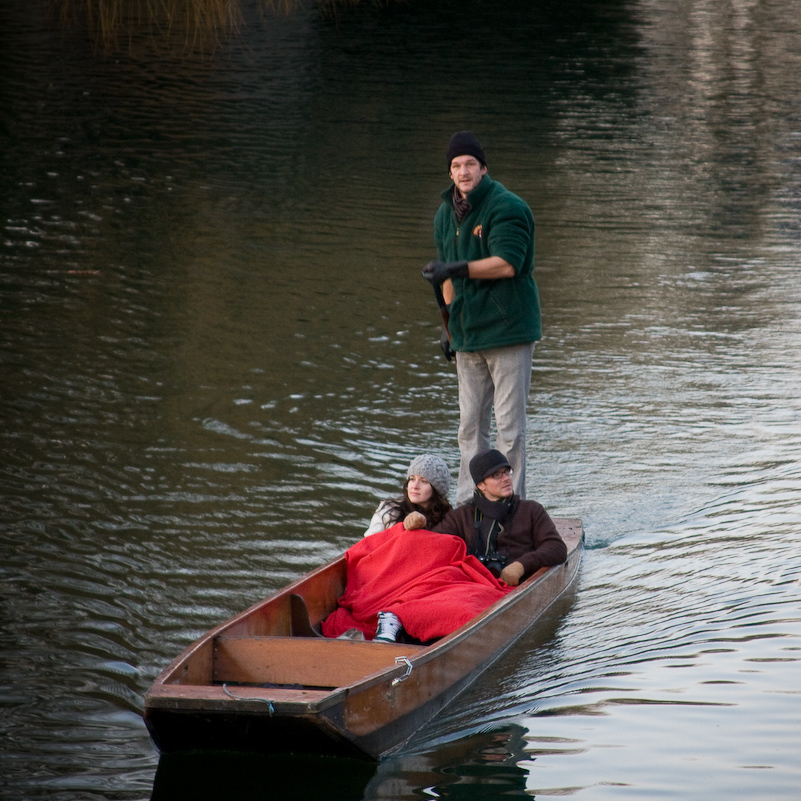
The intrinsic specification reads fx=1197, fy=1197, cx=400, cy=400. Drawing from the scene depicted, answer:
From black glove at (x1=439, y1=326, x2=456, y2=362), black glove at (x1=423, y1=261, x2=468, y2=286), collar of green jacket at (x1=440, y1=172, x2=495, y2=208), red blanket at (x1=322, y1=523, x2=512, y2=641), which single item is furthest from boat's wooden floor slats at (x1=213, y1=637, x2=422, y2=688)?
collar of green jacket at (x1=440, y1=172, x2=495, y2=208)

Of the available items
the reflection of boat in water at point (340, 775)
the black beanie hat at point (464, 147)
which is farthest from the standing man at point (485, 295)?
the reflection of boat in water at point (340, 775)

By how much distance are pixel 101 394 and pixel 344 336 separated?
2209mm

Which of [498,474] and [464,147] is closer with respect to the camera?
[498,474]

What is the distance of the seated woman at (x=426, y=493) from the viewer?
5.79m

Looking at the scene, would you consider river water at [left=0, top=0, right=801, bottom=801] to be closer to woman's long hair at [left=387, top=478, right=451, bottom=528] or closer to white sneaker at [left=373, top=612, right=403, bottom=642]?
white sneaker at [left=373, top=612, right=403, bottom=642]

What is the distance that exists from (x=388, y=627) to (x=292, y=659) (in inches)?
21.0

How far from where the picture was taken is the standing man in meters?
5.92

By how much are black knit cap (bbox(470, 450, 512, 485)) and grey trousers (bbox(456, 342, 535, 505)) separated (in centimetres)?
50

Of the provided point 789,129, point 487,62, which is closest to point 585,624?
point 789,129

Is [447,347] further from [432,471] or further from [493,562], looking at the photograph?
[493,562]

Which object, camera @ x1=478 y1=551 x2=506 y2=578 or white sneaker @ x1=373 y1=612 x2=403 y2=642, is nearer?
white sneaker @ x1=373 y1=612 x2=403 y2=642

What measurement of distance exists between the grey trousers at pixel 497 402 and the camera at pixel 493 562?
0.60 meters

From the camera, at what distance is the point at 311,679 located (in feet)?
15.6

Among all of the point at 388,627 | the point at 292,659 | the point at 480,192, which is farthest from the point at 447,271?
the point at 292,659
